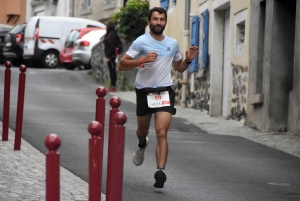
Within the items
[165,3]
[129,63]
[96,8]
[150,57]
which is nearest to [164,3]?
[165,3]

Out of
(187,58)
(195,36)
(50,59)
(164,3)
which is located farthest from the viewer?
(50,59)

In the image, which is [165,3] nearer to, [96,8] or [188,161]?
[188,161]

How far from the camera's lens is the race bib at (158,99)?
30.7 ft

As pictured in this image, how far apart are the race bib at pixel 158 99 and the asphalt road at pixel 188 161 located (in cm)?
76

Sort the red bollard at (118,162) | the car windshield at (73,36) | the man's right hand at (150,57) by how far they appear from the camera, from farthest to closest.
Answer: the car windshield at (73,36) < the man's right hand at (150,57) < the red bollard at (118,162)

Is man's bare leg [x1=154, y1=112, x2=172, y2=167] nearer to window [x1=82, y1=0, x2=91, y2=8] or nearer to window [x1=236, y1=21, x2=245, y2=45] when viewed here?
window [x1=236, y1=21, x2=245, y2=45]

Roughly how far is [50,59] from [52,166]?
29.1 metres

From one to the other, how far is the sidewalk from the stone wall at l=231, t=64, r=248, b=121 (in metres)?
0.96

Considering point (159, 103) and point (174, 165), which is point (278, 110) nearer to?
point (174, 165)

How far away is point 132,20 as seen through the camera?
27.2 metres

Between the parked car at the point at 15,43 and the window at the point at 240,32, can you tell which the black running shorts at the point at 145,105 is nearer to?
the window at the point at 240,32

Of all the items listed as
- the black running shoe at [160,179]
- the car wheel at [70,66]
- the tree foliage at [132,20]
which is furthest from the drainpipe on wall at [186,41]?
the black running shoe at [160,179]

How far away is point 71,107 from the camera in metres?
19.0

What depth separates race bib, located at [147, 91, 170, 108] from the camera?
9.35m
